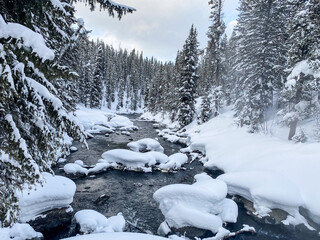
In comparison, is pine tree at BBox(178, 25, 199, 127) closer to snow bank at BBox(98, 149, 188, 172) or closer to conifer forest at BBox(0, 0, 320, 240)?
conifer forest at BBox(0, 0, 320, 240)

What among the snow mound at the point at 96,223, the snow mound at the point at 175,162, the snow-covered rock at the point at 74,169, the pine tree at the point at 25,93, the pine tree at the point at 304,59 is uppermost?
the pine tree at the point at 304,59

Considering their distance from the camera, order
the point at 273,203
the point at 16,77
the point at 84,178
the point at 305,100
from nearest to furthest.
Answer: the point at 16,77 < the point at 273,203 < the point at 84,178 < the point at 305,100

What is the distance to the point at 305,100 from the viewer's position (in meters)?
15.2

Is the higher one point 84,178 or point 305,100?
point 305,100

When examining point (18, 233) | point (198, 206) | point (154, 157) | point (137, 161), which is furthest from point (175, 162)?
point (18, 233)

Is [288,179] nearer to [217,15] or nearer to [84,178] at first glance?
[84,178]

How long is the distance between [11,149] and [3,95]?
2.74ft

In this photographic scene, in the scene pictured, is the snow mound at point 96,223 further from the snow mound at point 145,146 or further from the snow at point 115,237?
the snow mound at point 145,146

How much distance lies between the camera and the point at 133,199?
39.2 feet

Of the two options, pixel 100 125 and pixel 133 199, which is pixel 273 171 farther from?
pixel 100 125

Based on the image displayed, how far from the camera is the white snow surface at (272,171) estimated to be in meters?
9.78

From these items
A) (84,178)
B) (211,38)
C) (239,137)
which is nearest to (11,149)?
(84,178)

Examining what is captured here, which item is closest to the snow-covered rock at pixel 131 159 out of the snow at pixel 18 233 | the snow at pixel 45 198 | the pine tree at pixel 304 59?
the snow at pixel 45 198

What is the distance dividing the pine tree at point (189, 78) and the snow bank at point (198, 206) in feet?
70.5
